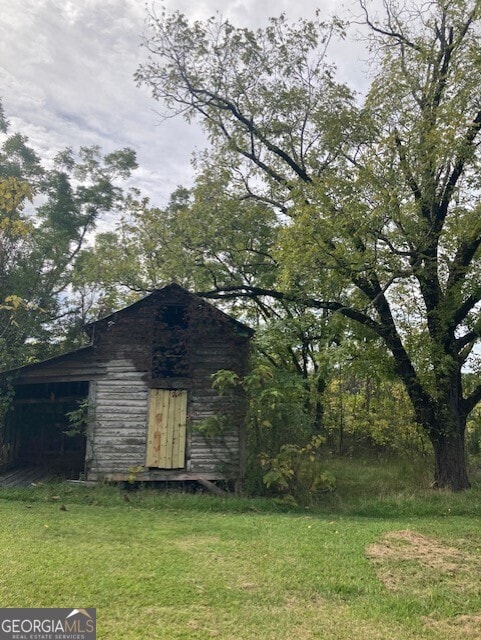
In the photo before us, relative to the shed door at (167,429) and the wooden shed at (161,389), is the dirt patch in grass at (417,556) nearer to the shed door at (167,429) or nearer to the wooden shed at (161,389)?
the wooden shed at (161,389)

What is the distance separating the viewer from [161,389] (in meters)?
12.0

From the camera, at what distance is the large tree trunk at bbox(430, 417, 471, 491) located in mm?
11602

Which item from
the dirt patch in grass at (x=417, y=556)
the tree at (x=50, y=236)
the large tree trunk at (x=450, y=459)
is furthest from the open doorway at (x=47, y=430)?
the dirt patch in grass at (x=417, y=556)

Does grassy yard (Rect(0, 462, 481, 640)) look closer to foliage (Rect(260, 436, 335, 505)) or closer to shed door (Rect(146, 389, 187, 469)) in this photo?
foliage (Rect(260, 436, 335, 505))

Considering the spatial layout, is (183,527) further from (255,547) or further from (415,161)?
(415,161)

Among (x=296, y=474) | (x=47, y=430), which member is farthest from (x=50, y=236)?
(x=296, y=474)

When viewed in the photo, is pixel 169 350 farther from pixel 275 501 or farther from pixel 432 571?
pixel 432 571

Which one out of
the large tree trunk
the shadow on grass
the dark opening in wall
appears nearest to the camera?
the shadow on grass

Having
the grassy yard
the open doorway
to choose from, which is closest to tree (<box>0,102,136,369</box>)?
the open doorway

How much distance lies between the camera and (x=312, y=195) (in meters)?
11.9

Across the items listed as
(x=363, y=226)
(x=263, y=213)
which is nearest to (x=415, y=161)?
(x=363, y=226)

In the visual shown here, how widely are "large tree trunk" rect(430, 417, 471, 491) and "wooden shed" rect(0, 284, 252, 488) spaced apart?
4.76 meters

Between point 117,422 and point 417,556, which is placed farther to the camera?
point 117,422

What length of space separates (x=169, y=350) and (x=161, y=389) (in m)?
0.97
